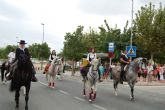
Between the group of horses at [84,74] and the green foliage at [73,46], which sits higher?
the green foliage at [73,46]

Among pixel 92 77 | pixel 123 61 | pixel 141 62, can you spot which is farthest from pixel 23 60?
pixel 123 61

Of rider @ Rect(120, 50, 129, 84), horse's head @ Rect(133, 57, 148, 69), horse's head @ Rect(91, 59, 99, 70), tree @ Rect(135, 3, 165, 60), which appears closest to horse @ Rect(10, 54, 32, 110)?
horse's head @ Rect(91, 59, 99, 70)

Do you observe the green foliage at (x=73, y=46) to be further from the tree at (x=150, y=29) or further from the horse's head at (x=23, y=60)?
the horse's head at (x=23, y=60)

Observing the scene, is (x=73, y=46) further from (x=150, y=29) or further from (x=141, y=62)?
(x=141, y=62)

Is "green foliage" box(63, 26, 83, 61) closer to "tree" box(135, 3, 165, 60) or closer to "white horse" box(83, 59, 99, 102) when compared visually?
"tree" box(135, 3, 165, 60)

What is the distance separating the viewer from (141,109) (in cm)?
1571

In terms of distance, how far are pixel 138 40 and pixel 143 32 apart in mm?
1423

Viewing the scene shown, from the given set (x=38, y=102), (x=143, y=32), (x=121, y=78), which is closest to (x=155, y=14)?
(x=143, y=32)

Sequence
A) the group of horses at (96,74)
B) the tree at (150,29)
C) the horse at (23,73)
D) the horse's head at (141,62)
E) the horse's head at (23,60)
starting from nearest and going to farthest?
1. the horse's head at (23,60)
2. the horse at (23,73)
3. the group of horses at (96,74)
4. the horse's head at (141,62)
5. the tree at (150,29)

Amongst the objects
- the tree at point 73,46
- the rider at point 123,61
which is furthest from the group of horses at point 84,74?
the tree at point 73,46

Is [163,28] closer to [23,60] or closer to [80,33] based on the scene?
[80,33]

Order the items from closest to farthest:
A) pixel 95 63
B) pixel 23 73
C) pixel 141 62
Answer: pixel 23 73 < pixel 95 63 < pixel 141 62

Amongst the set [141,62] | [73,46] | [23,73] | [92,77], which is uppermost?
[73,46]

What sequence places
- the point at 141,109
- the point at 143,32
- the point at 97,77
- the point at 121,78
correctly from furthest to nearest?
1. the point at 143,32
2. the point at 121,78
3. the point at 97,77
4. the point at 141,109
